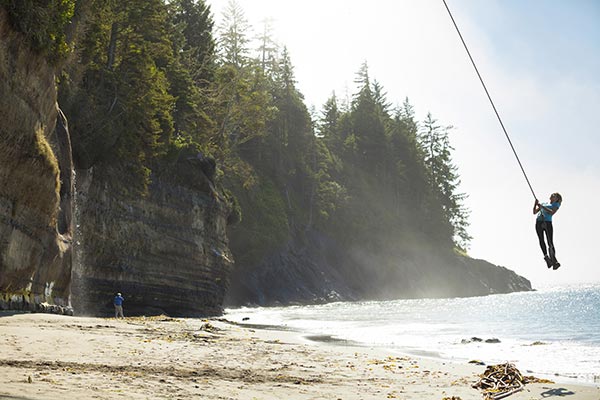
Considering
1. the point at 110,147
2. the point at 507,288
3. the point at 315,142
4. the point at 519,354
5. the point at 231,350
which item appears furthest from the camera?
the point at 507,288

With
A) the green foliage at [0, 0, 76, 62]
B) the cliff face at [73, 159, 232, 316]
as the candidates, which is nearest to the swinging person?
the green foliage at [0, 0, 76, 62]

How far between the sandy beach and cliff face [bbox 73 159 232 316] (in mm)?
13212

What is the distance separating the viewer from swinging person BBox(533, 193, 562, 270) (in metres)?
14.6

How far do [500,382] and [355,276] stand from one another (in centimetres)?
6893

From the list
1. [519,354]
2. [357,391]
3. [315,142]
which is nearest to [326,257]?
[315,142]

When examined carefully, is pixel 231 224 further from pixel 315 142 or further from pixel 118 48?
pixel 315 142

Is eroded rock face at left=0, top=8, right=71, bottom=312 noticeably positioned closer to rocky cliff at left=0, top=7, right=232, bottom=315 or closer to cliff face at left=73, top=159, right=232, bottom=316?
rocky cliff at left=0, top=7, right=232, bottom=315

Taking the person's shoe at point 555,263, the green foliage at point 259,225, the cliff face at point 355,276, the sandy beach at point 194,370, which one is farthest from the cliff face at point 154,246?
the person's shoe at point 555,263

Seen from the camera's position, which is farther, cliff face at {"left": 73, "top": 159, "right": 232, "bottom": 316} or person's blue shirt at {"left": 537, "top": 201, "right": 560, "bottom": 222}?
cliff face at {"left": 73, "top": 159, "right": 232, "bottom": 316}

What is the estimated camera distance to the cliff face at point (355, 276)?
207ft

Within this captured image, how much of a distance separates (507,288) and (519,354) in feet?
325

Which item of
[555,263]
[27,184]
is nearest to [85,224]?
[27,184]

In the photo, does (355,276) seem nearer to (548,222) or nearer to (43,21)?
(43,21)

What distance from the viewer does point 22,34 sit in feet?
61.7
